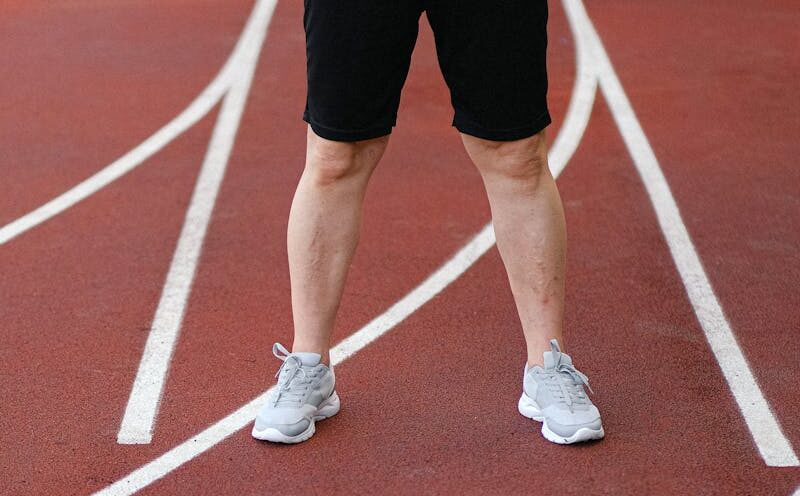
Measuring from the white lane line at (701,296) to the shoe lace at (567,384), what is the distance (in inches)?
19.5

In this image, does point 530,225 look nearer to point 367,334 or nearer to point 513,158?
point 513,158

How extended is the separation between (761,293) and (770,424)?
101 centimetres

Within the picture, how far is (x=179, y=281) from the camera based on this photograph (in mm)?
4371

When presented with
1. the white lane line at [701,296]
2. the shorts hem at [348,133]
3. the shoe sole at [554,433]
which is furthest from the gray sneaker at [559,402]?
the shorts hem at [348,133]

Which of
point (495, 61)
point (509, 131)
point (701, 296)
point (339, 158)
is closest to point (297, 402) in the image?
point (339, 158)

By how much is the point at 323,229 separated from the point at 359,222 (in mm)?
116

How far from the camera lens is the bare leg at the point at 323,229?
312 centimetres

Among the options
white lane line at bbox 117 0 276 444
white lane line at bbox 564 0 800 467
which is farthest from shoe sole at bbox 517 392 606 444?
white lane line at bbox 117 0 276 444

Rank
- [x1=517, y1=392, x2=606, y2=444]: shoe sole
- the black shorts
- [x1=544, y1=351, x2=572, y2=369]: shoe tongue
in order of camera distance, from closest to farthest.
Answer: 1. the black shorts
2. [x1=517, y1=392, x2=606, y2=444]: shoe sole
3. [x1=544, y1=351, x2=572, y2=369]: shoe tongue

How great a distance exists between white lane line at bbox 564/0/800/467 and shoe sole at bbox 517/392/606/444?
1.49 ft

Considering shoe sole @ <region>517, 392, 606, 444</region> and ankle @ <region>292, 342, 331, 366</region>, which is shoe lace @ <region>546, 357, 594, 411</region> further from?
ankle @ <region>292, 342, 331, 366</region>

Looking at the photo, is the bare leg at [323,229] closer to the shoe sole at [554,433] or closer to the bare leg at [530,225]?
the bare leg at [530,225]

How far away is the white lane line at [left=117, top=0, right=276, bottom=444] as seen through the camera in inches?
133

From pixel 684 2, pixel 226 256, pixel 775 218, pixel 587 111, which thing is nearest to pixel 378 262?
pixel 226 256
